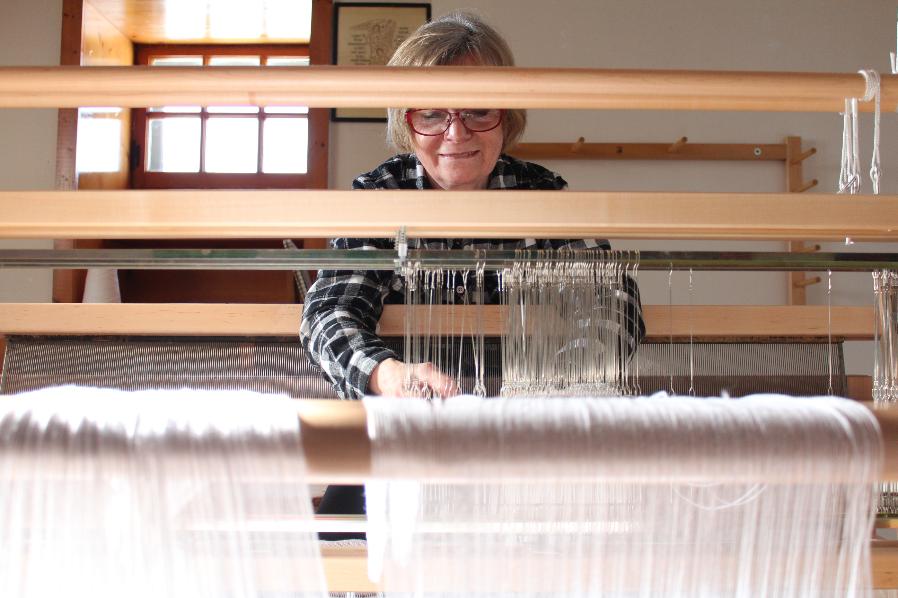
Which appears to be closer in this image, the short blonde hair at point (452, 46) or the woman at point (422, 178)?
the woman at point (422, 178)

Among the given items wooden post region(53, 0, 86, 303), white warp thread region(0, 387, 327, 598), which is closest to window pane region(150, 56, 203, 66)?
wooden post region(53, 0, 86, 303)

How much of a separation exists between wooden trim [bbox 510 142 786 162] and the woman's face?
6.26 feet

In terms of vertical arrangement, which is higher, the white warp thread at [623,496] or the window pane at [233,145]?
the window pane at [233,145]

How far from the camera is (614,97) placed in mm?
719

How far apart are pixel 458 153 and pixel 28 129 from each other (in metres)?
2.59

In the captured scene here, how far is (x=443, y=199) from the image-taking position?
2.48ft

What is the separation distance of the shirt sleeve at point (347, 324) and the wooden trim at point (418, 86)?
47 centimetres

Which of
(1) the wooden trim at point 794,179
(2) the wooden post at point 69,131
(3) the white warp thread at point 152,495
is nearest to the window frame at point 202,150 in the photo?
(2) the wooden post at point 69,131

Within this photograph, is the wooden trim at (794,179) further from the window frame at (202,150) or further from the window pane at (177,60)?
the window pane at (177,60)

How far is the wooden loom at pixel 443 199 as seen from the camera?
2.28 ft

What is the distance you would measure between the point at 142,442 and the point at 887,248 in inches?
129

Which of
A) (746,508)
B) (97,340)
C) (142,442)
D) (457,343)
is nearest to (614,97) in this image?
(746,508)

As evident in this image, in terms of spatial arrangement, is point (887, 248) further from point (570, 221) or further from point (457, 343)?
point (570, 221)

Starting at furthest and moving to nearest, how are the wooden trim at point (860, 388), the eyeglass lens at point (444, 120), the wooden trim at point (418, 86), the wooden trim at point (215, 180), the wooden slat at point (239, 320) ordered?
the wooden trim at point (215, 180)
the wooden trim at point (860, 388)
the wooden slat at point (239, 320)
the eyeglass lens at point (444, 120)
the wooden trim at point (418, 86)
